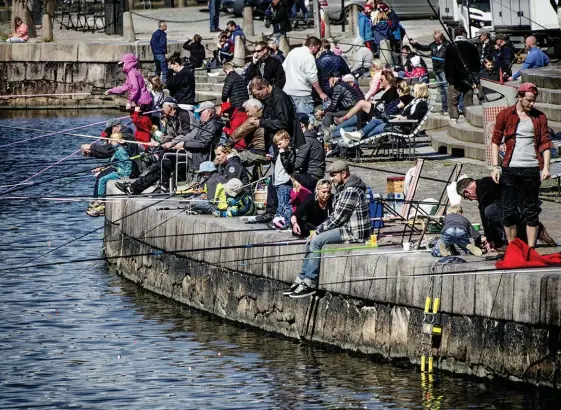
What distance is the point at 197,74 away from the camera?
38688mm

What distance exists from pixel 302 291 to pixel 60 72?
30.4 metres

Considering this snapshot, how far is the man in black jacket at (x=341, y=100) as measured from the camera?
889 inches

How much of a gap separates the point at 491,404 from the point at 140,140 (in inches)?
402

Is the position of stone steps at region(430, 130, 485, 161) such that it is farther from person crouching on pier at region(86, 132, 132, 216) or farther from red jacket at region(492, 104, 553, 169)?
red jacket at region(492, 104, 553, 169)

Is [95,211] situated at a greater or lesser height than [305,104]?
lesser

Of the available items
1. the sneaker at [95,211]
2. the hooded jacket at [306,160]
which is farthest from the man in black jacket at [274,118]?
the sneaker at [95,211]

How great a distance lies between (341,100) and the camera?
74.4 ft

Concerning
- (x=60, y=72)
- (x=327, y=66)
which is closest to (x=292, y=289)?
(x=327, y=66)

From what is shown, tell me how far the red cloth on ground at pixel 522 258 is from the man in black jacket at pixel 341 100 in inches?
405

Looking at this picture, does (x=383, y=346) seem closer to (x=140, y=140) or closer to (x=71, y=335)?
(x=71, y=335)

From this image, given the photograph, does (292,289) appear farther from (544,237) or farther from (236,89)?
(236,89)

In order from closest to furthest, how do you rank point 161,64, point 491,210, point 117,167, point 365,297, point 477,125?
point 491,210, point 365,297, point 117,167, point 477,125, point 161,64

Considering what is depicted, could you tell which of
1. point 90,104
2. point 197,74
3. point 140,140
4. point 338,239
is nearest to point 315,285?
point 338,239

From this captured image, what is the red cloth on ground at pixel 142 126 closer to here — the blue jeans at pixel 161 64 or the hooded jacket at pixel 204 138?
the hooded jacket at pixel 204 138
